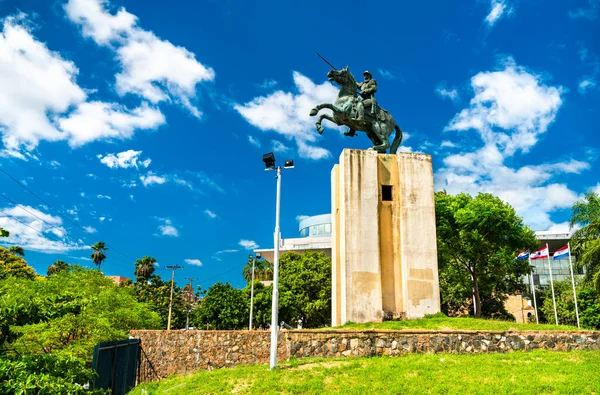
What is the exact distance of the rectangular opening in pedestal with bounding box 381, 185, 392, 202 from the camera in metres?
20.8

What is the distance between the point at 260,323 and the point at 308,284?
23.0ft

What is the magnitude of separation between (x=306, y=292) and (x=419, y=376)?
36.4 meters

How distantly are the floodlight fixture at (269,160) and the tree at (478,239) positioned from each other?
19.4 m

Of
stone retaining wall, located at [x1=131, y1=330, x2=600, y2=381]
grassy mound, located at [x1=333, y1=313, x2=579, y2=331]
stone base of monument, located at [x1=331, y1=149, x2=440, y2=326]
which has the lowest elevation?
stone retaining wall, located at [x1=131, y1=330, x2=600, y2=381]

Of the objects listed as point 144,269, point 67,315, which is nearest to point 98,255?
point 144,269

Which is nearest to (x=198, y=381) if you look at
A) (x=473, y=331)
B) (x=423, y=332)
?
(x=423, y=332)

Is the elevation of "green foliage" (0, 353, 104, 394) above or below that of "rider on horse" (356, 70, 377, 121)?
below

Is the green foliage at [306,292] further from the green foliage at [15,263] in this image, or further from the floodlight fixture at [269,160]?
the floodlight fixture at [269,160]

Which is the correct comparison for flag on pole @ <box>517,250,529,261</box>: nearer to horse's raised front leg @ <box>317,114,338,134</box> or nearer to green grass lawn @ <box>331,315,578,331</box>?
green grass lawn @ <box>331,315,578,331</box>

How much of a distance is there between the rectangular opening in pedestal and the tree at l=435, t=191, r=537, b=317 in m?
12.7

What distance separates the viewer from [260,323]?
49.5 meters

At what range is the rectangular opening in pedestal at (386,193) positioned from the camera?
20750mm

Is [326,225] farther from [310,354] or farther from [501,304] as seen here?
[310,354]

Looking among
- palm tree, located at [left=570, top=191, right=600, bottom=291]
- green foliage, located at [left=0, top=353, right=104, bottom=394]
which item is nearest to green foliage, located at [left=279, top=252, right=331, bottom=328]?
palm tree, located at [left=570, top=191, right=600, bottom=291]
